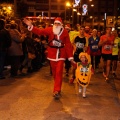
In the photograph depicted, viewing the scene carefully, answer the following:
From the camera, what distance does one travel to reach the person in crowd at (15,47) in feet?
34.6

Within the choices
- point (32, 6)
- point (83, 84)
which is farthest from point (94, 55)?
point (32, 6)

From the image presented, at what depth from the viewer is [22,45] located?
11.6 metres

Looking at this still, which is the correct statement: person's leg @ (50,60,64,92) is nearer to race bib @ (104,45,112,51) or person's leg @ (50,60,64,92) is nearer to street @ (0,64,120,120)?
street @ (0,64,120,120)

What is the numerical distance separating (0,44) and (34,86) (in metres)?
1.84

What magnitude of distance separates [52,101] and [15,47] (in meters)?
3.70

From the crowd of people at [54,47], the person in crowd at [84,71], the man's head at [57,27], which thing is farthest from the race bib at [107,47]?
the man's head at [57,27]

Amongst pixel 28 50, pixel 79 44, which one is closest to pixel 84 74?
pixel 79 44

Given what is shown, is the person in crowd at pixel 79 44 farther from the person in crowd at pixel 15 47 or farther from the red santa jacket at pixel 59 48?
the person in crowd at pixel 15 47

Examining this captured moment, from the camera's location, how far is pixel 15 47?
10664 mm

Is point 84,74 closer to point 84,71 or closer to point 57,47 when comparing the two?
point 84,71

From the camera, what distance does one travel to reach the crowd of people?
26.2ft

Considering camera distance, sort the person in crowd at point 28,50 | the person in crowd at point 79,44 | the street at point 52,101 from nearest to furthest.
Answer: the street at point 52,101 < the person in crowd at point 79,44 < the person in crowd at point 28,50

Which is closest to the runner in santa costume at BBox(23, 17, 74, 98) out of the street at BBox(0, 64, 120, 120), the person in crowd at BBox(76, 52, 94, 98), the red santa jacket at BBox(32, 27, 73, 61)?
the red santa jacket at BBox(32, 27, 73, 61)

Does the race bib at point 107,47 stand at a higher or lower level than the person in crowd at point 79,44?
lower
